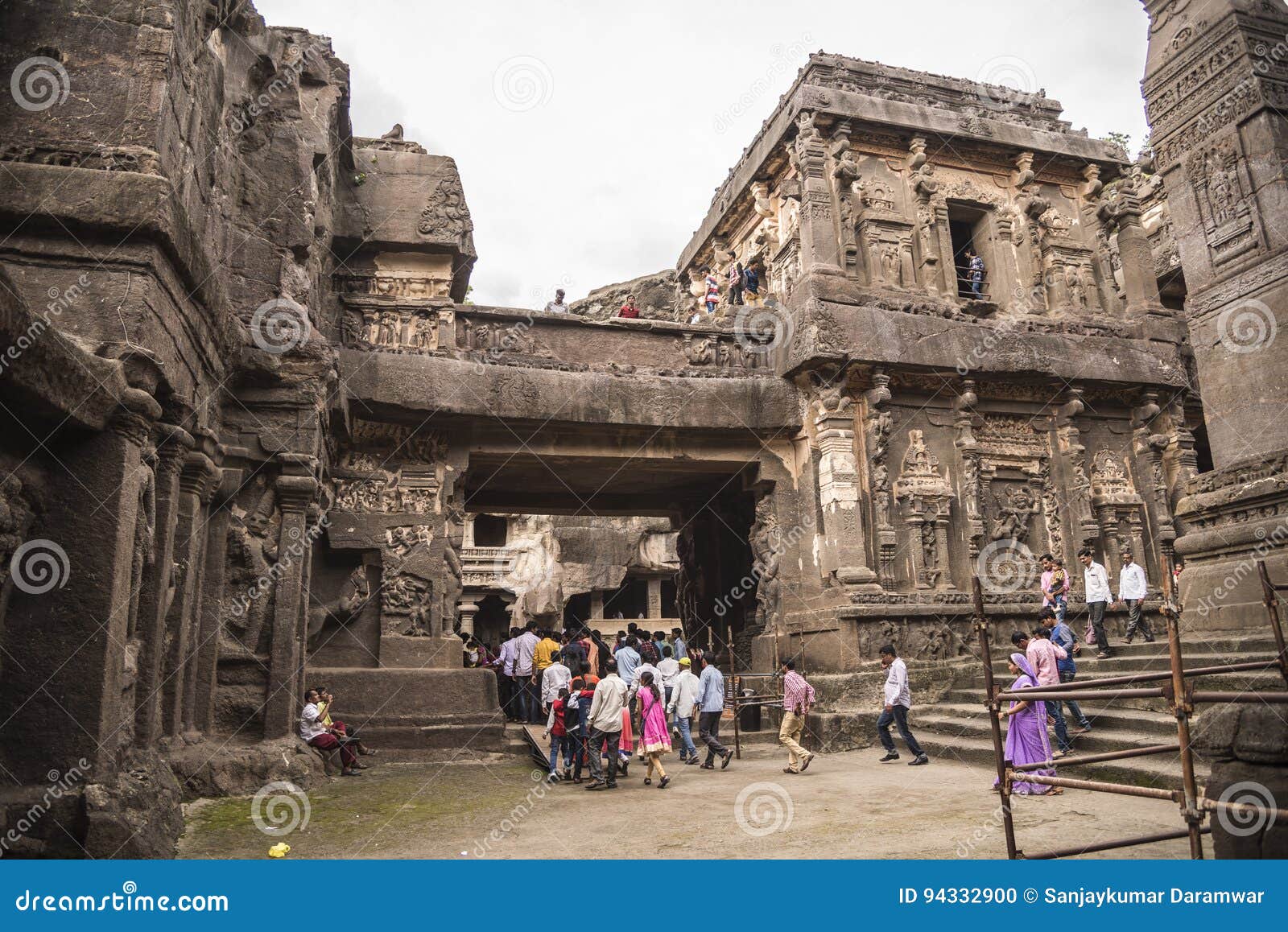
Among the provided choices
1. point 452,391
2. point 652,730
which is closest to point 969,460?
point 652,730

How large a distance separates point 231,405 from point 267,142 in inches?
109

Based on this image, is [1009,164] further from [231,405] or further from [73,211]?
[73,211]

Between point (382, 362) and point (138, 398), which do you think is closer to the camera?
point (138, 398)

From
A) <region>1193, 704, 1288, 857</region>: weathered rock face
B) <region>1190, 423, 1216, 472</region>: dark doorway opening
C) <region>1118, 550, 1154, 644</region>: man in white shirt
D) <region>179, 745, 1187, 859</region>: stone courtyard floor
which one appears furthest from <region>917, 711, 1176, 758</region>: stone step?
<region>1190, 423, 1216, 472</region>: dark doorway opening

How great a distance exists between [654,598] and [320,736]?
19.2 meters

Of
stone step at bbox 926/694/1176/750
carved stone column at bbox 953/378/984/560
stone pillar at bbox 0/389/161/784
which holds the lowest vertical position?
stone step at bbox 926/694/1176/750

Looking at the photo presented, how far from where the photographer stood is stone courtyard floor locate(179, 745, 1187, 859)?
4.87m

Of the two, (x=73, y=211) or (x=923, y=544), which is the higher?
(x=73, y=211)

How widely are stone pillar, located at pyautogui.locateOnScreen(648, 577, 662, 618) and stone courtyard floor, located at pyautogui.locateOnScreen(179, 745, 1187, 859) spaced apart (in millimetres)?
18351

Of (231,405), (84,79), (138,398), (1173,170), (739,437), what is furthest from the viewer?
(739,437)

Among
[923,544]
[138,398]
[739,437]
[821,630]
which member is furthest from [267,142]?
[923,544]

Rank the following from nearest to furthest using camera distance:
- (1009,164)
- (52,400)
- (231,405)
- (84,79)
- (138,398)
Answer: (52,400), (138,398), (84,79), (231,405), (1009,164)

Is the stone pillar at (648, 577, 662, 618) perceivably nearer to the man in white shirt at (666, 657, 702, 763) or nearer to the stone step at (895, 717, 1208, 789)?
the stone step at (895, 717, 1208, 789)

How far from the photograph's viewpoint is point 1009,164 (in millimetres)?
13664
